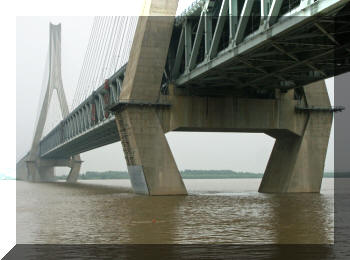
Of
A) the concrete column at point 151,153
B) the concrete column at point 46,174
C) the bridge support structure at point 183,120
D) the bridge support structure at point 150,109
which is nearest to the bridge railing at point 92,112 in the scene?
the bridge support structure at point 150,109

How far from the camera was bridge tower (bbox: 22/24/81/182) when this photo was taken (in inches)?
4319

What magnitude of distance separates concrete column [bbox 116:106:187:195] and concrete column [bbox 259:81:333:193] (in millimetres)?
7871

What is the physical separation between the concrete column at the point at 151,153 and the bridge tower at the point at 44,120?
205ft

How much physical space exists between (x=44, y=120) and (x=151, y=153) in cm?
7562

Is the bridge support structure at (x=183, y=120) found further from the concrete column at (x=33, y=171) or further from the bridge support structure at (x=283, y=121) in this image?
the concrete column at (x=33, y=171)

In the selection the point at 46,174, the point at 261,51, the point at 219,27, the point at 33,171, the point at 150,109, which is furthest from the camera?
the point at 46,174

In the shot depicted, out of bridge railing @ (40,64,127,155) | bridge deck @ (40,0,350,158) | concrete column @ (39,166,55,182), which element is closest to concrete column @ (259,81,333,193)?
bridge deck @ (40,0,350,158)

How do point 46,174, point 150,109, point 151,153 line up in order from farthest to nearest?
point 46,174
point 150,109
point 151,153

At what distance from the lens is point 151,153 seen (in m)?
38.2

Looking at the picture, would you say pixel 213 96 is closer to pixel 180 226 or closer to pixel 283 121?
pixel 283 121

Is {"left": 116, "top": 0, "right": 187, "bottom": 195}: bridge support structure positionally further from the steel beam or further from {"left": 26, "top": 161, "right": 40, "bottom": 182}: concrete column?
{"left": 26, "top": 161, "right": 40, "bottom": 182}: concrete column

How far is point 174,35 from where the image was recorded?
4166cm

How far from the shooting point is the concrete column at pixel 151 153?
3806cm

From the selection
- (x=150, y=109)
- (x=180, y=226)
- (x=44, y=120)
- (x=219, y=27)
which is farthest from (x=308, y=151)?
(x=44, y=120)
